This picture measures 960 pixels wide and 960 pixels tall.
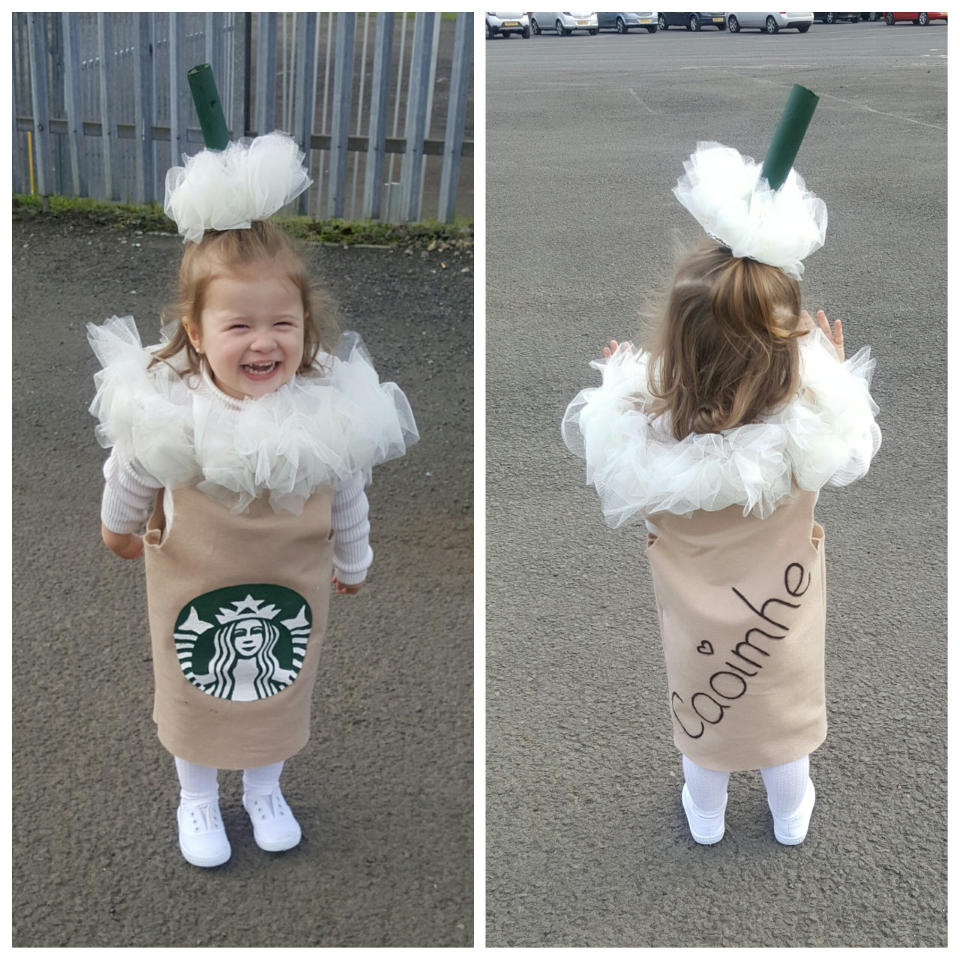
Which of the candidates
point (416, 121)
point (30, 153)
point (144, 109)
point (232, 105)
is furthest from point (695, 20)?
point (30, 153)

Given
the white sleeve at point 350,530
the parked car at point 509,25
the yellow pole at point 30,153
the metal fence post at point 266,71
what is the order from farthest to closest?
the parked car at point 509,25
the yellow pole at point 30,153
the metal fence post at point 266,71
the white sleeve at point 350,530

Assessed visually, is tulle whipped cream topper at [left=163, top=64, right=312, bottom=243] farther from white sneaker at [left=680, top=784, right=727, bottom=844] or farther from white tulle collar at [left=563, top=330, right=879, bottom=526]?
white sneaker at [left=680, top=784, right=727, bottom=844]

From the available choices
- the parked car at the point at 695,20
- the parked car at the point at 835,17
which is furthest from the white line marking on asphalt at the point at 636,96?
the parked car at the point at 835,17

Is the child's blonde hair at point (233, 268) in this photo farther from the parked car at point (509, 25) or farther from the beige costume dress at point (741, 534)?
the parked car at point (509, 25)

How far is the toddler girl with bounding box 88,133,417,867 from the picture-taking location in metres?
2.15

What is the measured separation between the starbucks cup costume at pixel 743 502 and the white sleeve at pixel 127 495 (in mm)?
924

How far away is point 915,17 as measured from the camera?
13.6 meters

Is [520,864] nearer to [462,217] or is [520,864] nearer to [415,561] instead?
[415,561]

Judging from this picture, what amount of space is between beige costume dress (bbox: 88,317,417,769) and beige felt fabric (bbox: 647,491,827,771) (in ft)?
2.19

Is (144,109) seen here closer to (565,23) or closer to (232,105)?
(232,105)

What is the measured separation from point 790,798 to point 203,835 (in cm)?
134

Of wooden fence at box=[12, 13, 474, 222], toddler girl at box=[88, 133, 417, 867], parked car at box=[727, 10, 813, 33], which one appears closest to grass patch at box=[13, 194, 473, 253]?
wooden fence at box=[12, 13, 474, 222]

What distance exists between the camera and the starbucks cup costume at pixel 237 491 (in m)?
2.15

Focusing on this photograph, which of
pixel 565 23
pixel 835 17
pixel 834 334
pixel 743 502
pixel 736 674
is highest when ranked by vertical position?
pixel 835 17
